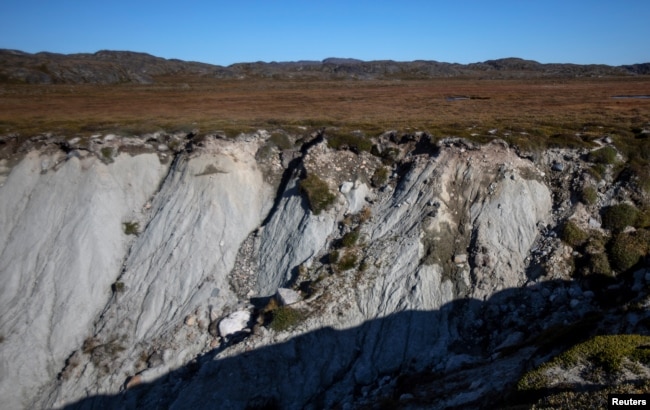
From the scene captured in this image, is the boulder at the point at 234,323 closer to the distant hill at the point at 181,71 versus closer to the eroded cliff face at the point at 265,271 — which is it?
the eroded cliff face at the point at 265,271

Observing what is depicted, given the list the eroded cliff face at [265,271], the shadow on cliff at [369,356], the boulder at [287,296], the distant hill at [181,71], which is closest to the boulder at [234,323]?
the eroded cliff face at [265,271]

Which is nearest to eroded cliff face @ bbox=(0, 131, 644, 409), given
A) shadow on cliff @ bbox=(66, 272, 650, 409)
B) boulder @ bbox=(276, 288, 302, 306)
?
shadow on cliff @ bbox=(66, 272, 650, 409)

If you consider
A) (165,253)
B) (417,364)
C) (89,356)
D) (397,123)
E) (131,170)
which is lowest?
(89,356)

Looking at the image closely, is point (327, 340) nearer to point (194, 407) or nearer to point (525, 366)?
point (194, 407)

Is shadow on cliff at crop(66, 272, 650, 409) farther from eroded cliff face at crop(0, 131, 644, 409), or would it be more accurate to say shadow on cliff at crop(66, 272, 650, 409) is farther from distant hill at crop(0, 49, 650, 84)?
distant hill at crop(0, 49, 650, 84)

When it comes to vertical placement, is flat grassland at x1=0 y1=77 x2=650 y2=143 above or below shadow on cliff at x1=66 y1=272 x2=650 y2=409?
above

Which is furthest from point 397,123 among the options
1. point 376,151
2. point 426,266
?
point 426,266
